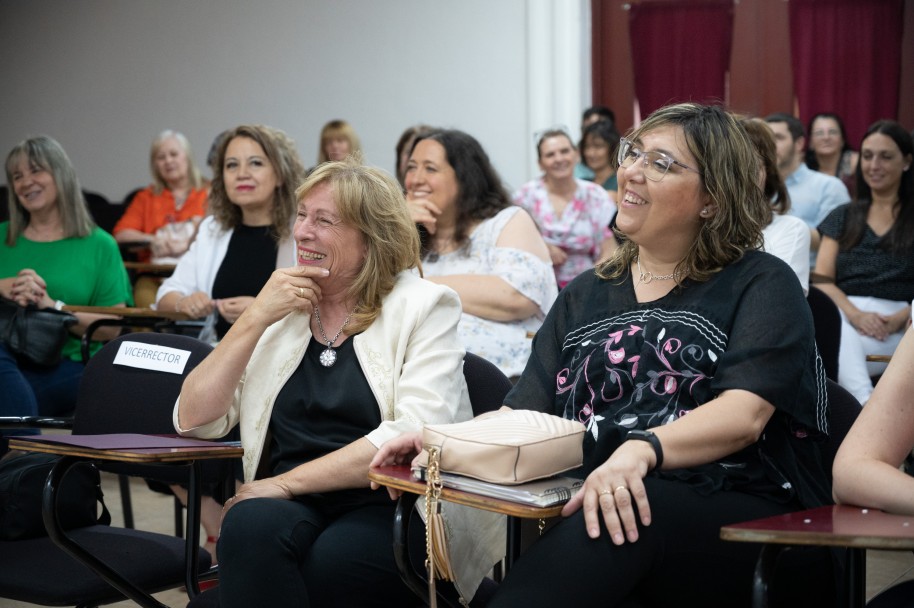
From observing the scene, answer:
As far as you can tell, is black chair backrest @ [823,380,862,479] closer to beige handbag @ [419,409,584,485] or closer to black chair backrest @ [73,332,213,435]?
beige handbag @ [419,409,584,485]

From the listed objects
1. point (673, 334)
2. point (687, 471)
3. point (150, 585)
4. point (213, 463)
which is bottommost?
point (150, 585)

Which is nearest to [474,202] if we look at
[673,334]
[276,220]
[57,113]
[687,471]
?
[276,220]

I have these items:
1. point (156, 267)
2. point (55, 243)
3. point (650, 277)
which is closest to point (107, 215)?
point (156, 267)

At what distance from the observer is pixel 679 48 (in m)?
6.78

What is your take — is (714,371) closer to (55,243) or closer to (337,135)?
(55,243)

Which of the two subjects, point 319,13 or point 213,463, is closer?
point 213,463

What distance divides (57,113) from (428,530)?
7.65 meters

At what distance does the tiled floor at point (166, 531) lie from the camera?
3.11 metres

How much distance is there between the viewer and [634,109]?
22.7ft

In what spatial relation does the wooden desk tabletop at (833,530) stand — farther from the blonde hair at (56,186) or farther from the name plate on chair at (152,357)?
the blonde hair at (56,186)

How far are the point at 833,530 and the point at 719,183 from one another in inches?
32.4

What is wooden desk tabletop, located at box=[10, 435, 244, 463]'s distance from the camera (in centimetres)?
192

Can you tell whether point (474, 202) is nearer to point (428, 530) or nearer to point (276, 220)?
point (276, 220)

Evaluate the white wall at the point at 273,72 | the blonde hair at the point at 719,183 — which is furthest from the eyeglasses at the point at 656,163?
the white wall at the point at 273,72
